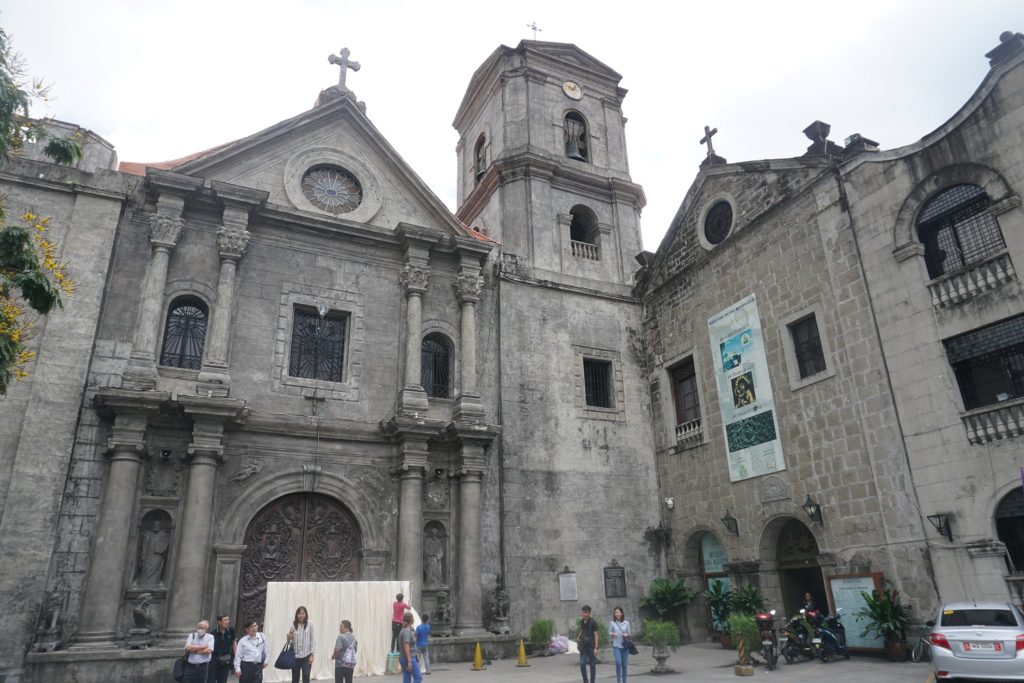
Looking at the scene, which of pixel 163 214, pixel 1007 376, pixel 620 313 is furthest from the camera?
pixel 620 313

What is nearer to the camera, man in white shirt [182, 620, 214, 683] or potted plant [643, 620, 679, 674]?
man in white shirt [182, 620, 214, 683]

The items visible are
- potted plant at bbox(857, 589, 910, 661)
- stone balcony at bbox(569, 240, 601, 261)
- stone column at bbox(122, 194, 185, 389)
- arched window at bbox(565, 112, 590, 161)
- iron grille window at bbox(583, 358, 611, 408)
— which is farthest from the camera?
arched window at bbox(565, 112, 590, 161)

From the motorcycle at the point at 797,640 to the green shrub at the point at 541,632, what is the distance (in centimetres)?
515

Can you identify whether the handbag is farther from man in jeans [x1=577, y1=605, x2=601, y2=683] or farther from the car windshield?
the car windshield

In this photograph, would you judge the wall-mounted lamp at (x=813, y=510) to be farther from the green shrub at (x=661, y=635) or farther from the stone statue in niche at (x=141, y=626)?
the stone statue in niche at (x=141, y=626)

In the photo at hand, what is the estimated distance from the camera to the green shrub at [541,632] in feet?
51.9

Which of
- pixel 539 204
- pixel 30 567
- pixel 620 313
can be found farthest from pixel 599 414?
pixel 30 567

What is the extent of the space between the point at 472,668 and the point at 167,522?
6.91 metres

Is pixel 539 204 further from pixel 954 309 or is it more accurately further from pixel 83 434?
pixel 83 434

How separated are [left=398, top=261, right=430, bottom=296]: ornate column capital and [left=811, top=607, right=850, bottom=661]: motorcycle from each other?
460 inches

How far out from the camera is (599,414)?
63.4ft

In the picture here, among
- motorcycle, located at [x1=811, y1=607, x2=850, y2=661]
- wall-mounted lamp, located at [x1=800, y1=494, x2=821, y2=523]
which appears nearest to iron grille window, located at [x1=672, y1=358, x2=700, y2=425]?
wall-mounted lamp, located at [x1=800, y1=494, x2=821, y2=523]

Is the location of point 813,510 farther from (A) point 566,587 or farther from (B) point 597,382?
(B) point 597,382

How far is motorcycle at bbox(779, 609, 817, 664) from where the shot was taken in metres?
13.2
